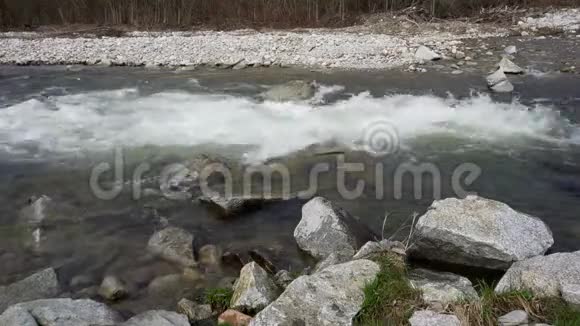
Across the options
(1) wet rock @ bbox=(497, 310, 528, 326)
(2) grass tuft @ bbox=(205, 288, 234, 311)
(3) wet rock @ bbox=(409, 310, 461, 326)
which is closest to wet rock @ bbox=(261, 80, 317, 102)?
(2) grass tuft @ bbox=(205, 288, 234, 311)

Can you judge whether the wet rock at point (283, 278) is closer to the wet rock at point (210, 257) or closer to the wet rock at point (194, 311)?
the wet rock at point (194, 311)

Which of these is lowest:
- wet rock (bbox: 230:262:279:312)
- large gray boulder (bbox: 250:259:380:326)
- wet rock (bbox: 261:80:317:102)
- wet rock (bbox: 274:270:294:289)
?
wet rock (bbox: 274:270:294:289)

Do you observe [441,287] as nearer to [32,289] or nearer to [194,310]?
[194,310]

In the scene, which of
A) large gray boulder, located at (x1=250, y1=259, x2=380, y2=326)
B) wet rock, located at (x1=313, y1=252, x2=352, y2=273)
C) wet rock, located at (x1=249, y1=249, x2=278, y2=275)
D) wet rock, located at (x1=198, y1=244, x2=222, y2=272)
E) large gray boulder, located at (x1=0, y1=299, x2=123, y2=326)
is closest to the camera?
large gray boulder, located at (x1=250, y1=259, x2=380, y2=326)

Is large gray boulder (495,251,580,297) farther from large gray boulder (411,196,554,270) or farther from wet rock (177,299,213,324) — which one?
wet rock (177,299,213,324)

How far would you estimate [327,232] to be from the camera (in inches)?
230

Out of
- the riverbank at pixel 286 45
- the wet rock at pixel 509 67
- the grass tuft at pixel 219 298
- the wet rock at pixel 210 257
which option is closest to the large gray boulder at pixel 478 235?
the grass tuft at pixel 219 298

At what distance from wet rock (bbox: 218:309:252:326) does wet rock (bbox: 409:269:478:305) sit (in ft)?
4.61

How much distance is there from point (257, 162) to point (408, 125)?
3017 millimetres

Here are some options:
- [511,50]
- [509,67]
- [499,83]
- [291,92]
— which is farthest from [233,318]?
[511,50]

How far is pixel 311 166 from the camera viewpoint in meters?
8.16

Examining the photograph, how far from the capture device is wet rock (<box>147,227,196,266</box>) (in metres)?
5.93

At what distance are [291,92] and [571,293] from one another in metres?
7.97

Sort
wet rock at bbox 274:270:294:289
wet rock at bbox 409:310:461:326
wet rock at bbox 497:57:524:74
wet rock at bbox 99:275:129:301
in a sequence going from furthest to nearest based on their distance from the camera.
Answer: wet rock at bbox 497:57:524:74, wet rock at bbox 99:275:129:301, wet rock at bbox 274:270:294:289, wet rock at bbox 409:310:461:326
